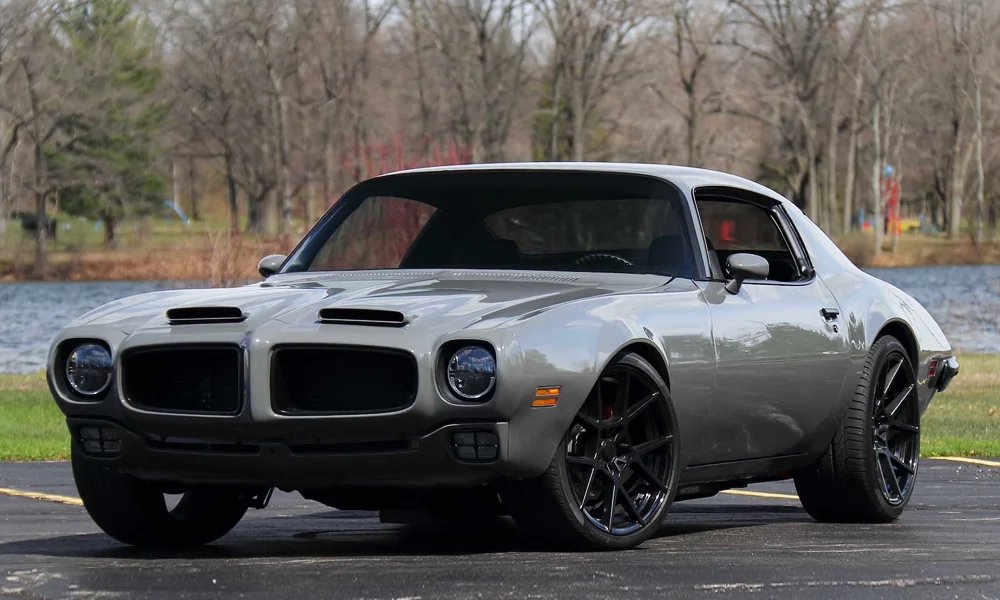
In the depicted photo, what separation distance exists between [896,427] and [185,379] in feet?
12.4

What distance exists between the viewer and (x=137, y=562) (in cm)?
634

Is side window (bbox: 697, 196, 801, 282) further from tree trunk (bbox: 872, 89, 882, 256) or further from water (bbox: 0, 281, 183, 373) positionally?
tree trunk (bbox: 872, 89, 882, 256)

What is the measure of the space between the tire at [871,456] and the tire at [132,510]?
2.75 m

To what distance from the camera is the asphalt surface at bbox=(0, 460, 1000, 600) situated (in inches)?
218

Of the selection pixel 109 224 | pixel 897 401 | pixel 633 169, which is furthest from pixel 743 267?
pixel 109 224

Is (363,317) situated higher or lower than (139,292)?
higher

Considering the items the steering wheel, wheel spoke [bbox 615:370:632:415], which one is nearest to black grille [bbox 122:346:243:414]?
wheel spoke [bbox 615:370:632:415]

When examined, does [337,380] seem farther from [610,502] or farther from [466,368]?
[610,502]

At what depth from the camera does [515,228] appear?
772 cm

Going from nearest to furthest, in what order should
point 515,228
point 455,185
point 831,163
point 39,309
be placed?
point 515,228 < point 455,185 < point 39,309 < point 831,163

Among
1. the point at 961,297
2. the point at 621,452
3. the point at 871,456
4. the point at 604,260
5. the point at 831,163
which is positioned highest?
the point at 831,163

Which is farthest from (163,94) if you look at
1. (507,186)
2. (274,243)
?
(507,186)

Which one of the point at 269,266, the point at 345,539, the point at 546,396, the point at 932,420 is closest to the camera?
the point at 546,396

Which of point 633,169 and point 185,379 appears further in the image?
point 633,169
